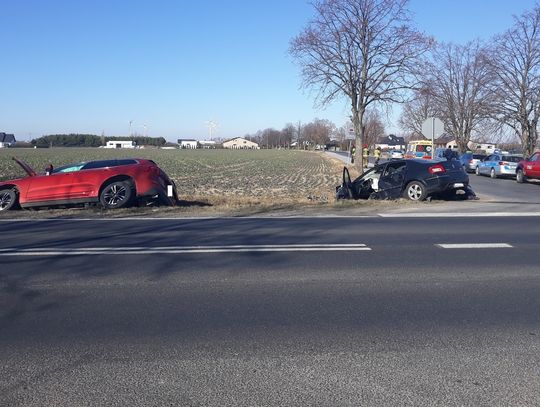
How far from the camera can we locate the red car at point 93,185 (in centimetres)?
1455

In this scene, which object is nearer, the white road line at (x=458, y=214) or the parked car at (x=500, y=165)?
the white road line at (x=458, y=214)

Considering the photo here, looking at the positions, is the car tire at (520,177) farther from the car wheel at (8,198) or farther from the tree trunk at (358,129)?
the car wheel at (8,198)

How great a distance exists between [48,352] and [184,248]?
15.2ft

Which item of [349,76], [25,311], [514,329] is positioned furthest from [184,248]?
[349,76]

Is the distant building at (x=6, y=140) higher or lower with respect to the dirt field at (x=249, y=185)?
higher

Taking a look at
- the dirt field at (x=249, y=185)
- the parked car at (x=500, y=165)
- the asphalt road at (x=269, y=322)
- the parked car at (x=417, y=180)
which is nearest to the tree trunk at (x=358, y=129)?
the dirt field at (x=249, y=185)

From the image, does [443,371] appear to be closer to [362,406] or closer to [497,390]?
[497,390]

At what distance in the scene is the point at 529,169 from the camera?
94.0 ft

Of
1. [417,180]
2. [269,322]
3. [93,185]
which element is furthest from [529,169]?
[269,322]

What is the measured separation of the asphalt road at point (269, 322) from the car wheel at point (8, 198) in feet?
17.0

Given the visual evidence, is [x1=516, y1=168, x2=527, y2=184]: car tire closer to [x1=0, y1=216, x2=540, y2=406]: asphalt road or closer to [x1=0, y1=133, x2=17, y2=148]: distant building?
[x1=0, y1=216, x2=540, y2=406]: asphalt road

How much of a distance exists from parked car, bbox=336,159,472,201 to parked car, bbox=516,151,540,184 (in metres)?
12.1

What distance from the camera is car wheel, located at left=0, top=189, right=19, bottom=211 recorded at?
49.1 ft

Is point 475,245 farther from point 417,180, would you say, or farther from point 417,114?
point 417,114
